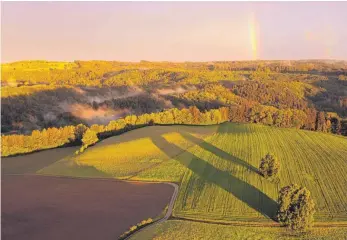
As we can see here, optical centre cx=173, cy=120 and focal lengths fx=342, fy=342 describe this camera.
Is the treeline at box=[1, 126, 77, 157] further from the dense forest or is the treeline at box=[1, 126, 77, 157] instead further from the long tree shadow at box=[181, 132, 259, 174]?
the long tree shadow at box=[181, 132, 259, 174]

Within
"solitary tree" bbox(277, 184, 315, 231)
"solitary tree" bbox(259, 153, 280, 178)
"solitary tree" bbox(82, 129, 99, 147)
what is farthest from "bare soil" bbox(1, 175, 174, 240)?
"solitary tree" bbox(82, 129, 99, 147)

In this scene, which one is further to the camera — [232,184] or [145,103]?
[145,103]

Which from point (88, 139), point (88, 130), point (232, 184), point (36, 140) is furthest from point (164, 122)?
point (232, 184)

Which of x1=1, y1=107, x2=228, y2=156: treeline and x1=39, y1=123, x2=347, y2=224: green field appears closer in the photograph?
x1=39, y1=123, x2=347, y2=224: green field

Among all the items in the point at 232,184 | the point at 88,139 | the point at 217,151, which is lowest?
the point at 232,184

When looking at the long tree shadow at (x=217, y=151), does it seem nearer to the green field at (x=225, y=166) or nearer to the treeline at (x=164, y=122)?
the green field at (x=225, y=166)

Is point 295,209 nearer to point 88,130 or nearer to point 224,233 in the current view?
point 224,233
